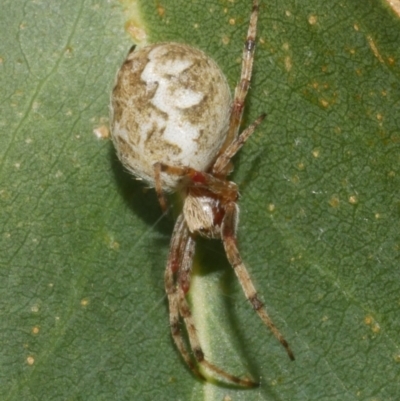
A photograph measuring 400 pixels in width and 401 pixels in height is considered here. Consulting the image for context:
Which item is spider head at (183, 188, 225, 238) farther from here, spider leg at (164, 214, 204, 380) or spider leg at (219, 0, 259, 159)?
spider leg at (219, 0, 259, 159)

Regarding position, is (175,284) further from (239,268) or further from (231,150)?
(231,150)

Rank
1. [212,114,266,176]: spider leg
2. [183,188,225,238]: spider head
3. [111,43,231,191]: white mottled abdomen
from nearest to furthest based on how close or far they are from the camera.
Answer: [111,43,231,191]: white mottled abdomen
[212,114,266,176]: spider leg
[183,188,225,238]: spider head

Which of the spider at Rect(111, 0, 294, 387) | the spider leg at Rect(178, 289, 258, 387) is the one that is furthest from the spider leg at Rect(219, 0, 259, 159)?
the spider leg at Rect(178, 289, 258, 387)

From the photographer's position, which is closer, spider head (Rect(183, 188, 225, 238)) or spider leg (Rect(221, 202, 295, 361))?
spider leg (Rect(221, 202, 295, 361))

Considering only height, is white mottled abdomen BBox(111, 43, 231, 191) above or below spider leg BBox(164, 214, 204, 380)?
above

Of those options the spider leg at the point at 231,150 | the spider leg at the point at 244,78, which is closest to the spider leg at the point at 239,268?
the spider leg at the point at 231,150

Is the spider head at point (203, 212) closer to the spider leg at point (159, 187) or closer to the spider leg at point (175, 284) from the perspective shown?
the spider leg at point (175, 284)

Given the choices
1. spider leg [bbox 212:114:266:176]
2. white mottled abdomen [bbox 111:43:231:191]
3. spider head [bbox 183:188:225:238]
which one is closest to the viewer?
white mottled abdomen [bbox 111:43:231:191]

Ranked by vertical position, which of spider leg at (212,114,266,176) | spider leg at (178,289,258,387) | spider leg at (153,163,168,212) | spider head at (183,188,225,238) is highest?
spider leg at (212,114,266,176)
